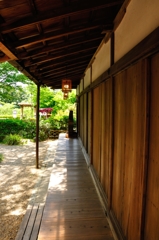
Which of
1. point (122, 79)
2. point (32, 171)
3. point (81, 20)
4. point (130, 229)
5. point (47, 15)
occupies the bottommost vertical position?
point (32, 171)

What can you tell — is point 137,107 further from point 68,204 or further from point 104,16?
point 68,204

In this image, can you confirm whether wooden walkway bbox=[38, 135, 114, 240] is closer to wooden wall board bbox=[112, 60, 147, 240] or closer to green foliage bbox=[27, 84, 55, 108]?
wooden wall board bbox=[112, 60, 147, 240]

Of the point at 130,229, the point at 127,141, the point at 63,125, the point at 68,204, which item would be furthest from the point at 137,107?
the point at 63,125

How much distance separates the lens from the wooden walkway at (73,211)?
2.35 metres

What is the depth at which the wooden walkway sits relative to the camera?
235cm

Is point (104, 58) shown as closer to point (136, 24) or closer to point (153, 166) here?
point (136, 24)

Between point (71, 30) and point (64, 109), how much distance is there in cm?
1233

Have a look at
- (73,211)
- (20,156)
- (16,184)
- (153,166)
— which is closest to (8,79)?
(20,156)

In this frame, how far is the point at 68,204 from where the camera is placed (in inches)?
119

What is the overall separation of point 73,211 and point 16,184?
3.10m

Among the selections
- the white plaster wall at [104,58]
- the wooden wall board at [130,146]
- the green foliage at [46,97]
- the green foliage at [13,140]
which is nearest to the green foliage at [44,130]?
the green foliage at [13,140]

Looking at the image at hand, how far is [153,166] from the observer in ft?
4.44

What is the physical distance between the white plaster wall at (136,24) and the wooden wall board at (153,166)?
0.97 ft

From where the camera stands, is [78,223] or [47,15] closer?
[47,15]
